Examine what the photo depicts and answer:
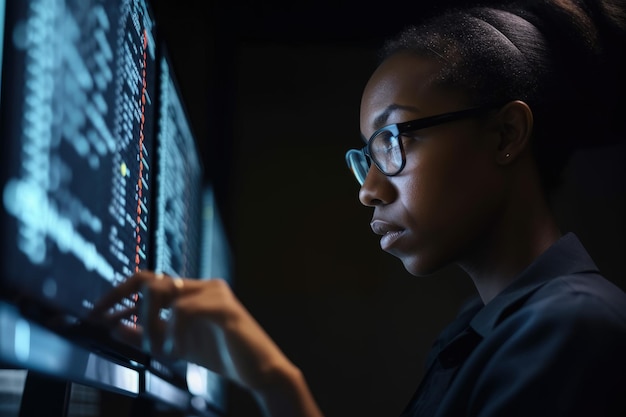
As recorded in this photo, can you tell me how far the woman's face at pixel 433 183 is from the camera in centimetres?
94

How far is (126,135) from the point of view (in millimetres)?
807

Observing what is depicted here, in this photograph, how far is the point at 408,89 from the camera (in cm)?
98

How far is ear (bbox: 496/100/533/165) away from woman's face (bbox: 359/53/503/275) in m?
0.01

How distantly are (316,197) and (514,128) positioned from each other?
1763 millimetres

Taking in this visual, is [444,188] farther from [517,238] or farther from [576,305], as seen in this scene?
[576,305]

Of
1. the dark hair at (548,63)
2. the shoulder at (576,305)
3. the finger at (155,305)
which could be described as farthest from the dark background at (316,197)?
the finger at (155,305)

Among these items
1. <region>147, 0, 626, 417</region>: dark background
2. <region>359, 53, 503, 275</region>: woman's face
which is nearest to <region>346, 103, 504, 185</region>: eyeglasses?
<region>359, 53, 503, 275</region>: woman's face

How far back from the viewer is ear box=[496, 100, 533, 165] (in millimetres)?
961

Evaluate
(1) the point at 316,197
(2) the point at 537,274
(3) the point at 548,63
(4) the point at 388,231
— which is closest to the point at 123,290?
(4) the point at 388,231

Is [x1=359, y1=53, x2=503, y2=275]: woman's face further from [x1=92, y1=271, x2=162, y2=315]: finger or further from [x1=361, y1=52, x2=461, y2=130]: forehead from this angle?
[x1=92, y1=271, x2=162, y2=315]: finger

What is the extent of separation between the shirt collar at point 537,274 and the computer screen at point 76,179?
0.45 meters

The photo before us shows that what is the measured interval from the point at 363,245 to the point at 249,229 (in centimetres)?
45

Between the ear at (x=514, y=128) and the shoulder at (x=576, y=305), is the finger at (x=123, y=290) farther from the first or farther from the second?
the ear at (x=514, y=128)

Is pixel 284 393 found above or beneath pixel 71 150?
beneath
